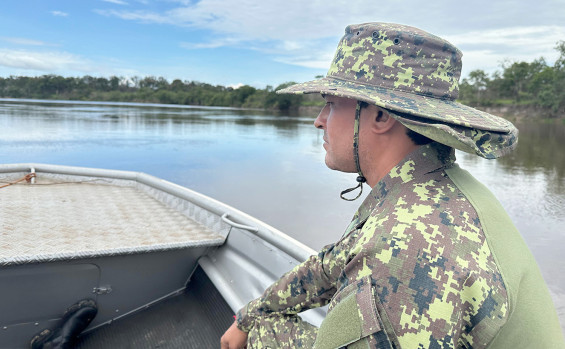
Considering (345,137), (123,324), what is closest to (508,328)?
(345,137)

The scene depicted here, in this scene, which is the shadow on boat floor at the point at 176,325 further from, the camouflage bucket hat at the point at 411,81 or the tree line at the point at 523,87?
the tree line at the point at 523,87

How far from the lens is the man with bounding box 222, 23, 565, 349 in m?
0.63

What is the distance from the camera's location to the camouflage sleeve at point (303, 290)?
1.05 meters

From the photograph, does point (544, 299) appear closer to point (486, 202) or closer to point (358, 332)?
point (486, 202)

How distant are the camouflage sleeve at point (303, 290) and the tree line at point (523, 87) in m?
40.5

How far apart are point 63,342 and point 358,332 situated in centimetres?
166

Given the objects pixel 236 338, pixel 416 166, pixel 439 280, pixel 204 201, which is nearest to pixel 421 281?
pixel 439 280

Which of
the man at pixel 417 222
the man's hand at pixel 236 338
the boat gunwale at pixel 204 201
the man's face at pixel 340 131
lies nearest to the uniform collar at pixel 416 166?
the man at pixel 417 222

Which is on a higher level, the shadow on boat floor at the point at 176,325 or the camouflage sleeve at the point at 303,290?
the camouflage sleeve at the point at 303,290

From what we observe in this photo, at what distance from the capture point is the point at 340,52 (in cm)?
96

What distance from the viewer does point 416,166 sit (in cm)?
81

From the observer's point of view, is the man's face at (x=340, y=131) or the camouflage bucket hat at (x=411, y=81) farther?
the man's face at (x=340, y=131)

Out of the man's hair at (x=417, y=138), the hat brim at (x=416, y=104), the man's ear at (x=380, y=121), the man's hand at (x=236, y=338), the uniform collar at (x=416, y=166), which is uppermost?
the hat brim at (x=416, y=104)

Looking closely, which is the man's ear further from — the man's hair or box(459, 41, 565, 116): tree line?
box(459, 41, 565, 116): tree line
